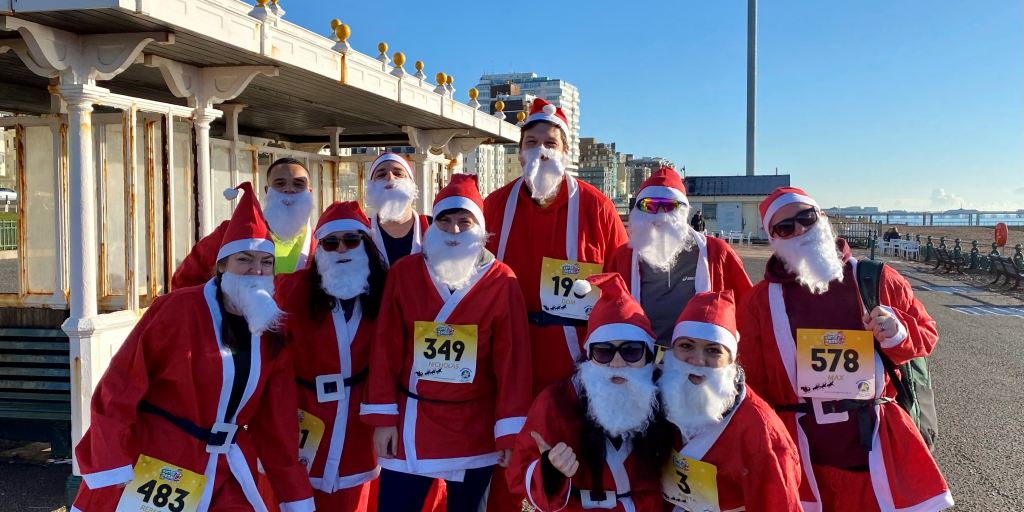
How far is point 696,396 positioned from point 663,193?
1.17 m

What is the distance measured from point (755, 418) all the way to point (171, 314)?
7.24 feet

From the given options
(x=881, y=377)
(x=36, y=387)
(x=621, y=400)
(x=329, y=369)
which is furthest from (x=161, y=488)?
(x=36, y=387)

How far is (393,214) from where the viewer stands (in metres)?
3.71

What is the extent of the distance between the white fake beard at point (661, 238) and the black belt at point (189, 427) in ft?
6.39

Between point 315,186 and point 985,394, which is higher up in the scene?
point 315,186

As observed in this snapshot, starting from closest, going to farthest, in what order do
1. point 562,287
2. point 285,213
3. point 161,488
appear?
point 161,488 → point 562,287 → point 285,213

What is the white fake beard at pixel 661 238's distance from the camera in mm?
3312

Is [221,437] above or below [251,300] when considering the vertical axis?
below

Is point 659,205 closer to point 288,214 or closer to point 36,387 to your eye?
point 288,214

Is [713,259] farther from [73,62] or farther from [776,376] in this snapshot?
[73,62]

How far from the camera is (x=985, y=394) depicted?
757cm

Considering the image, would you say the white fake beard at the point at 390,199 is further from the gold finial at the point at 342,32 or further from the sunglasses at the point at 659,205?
the gold finial at the point at 342,32

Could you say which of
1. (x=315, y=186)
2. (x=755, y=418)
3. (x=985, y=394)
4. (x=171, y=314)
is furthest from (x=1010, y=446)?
(x=315, y=186)

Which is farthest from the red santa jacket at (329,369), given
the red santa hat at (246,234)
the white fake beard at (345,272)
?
the red santa hat at (246,234)
